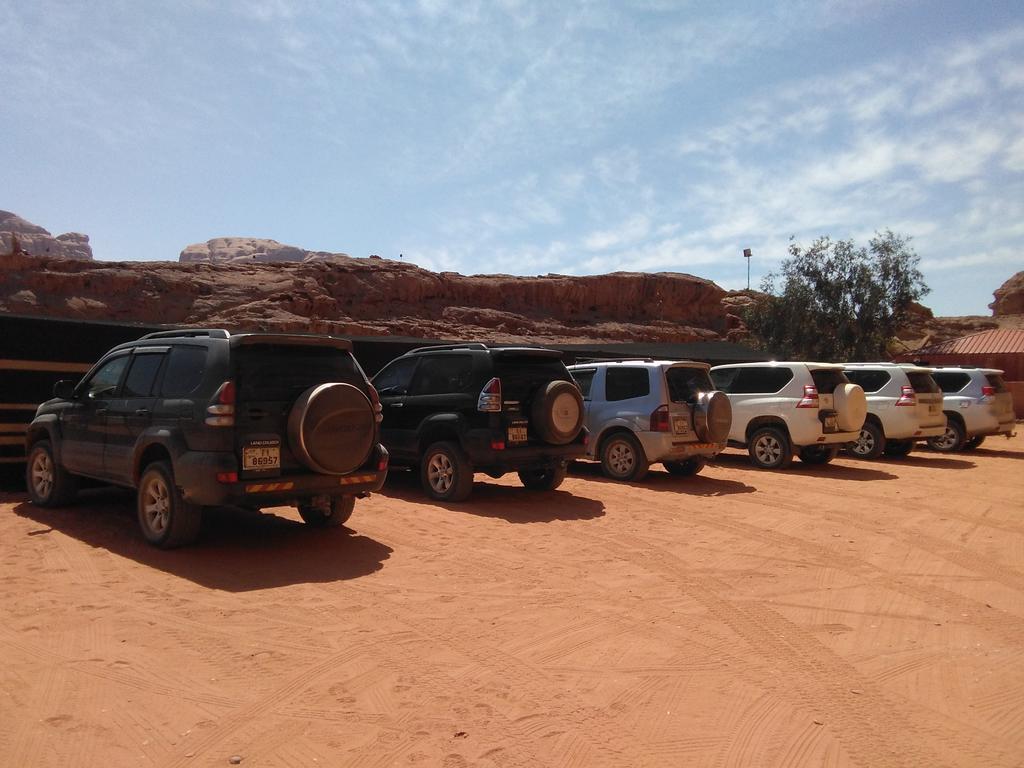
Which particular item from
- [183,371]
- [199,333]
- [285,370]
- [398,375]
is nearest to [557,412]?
[398,375]

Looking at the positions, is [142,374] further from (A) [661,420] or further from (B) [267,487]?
(A) [661,420]

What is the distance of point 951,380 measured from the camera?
16969mm

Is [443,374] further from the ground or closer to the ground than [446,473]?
further from the ground

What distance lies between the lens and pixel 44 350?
977 cm

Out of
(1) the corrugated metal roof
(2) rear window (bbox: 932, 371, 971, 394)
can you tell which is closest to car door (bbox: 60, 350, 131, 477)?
(2) rear window (bbox: 932, 371, 971, 394)

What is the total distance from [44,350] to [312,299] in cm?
4449

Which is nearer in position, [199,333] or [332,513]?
[199,333]

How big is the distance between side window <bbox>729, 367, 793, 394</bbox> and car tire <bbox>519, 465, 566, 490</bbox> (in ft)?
16.2

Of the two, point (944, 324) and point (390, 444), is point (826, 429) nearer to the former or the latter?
point (390, 444)

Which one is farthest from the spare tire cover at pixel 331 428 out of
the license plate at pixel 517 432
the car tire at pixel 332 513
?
the license plate at pixel 517 432

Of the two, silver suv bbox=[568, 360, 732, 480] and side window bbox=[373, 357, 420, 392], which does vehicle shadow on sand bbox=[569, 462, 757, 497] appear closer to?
silver suv bbox=[568, 360, 732, 480]

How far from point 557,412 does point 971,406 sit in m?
11.4

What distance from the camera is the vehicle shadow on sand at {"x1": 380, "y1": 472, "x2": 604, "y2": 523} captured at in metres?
8.93

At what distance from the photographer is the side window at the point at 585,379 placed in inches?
482
